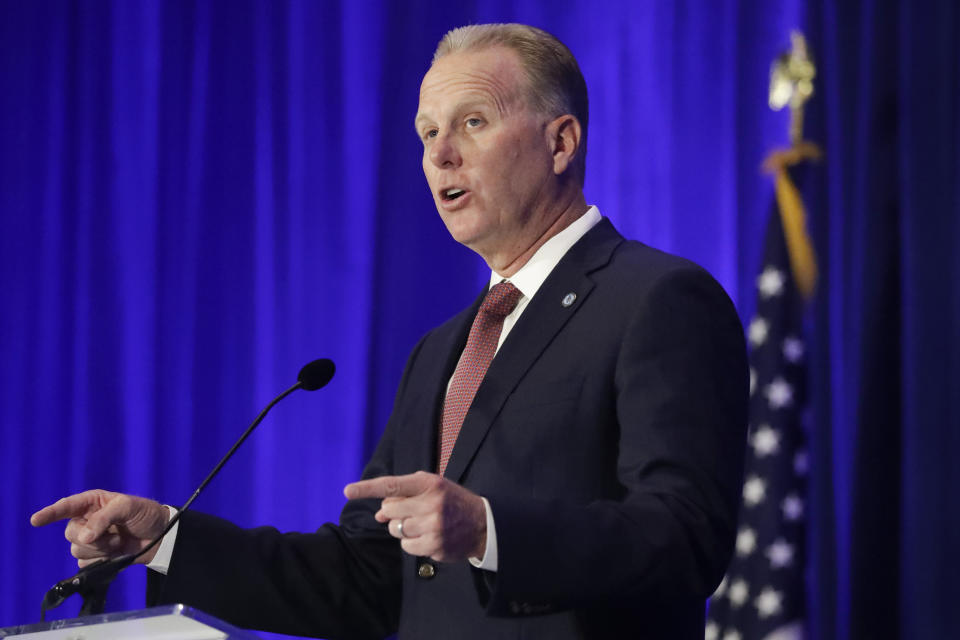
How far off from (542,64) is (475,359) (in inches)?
23.5

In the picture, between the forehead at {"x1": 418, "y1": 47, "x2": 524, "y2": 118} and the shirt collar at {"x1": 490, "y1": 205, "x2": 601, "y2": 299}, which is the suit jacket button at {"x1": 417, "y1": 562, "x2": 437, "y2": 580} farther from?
the forehead at {"x1": 418, "y1": 47, "x2": 524, "y2": 118}

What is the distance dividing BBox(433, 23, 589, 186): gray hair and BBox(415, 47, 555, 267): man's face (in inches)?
1.0

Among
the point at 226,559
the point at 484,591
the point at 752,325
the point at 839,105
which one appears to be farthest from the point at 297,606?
the point at 839,105

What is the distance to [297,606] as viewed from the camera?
184 cm

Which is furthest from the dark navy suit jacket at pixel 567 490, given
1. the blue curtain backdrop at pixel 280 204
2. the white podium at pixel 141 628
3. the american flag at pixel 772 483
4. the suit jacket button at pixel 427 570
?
the blue curtain backdrop at pixel 280 204

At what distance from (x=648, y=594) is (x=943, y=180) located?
2.35 metres

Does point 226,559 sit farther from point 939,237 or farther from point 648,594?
point 939,237

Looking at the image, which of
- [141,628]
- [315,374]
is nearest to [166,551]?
[315,374]

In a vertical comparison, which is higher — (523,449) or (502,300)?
(502,300)

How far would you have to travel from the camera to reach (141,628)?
3.79 feet

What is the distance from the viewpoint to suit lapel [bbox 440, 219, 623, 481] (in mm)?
1604

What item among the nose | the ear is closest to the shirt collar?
the ear

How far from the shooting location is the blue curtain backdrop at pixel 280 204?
352 centimetres

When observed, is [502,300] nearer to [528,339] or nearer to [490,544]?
[528,339]
